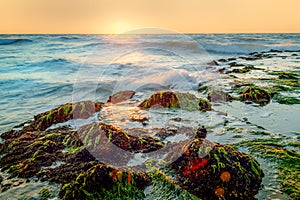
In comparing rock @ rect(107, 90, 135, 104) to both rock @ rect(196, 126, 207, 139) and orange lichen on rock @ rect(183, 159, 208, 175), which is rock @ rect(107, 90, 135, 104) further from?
orange lichen on rock @ rect(183, 159, 208, 175)

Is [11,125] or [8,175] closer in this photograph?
[8,175]

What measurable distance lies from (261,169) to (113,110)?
4.89 meters

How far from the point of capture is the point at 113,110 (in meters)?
7.90

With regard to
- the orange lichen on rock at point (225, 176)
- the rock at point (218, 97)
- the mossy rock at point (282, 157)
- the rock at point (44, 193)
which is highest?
the orange lichen on rock at point (225, 176)

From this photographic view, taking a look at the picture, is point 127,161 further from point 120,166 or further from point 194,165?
point 194,165

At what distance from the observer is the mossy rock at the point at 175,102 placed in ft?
25.5

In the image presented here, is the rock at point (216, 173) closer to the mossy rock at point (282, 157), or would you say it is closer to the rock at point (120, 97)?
the mossy rock at point (282, 157)

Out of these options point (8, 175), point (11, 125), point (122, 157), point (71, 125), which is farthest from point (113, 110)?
point (8, 175)

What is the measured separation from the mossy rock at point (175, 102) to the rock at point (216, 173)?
3.49 metres

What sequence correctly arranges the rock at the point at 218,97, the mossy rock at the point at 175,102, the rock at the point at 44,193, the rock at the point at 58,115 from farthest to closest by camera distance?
the rock at the point at 218,97
the mossy rock at the point at 175,102
the rock at the point at 58,115
the rock at the point at 44,193

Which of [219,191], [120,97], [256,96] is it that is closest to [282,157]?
[219,191]

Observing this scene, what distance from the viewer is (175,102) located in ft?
26.1

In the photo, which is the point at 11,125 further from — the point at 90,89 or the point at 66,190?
the point at 90,89

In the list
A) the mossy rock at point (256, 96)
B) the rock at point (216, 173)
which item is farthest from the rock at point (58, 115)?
the mossy rock at point (256, 96)
